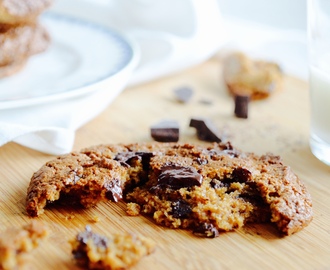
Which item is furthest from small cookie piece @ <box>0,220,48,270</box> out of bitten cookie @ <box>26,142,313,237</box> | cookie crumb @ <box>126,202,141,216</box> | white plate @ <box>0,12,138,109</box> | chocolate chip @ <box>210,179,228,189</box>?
white plate @ <box>0,12,138,109</box>

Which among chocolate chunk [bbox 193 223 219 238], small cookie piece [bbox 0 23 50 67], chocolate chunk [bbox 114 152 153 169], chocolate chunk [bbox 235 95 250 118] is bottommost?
chocolate chunk [bbox 235 95 250 118]

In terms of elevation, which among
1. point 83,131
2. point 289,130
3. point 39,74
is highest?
point 39,74

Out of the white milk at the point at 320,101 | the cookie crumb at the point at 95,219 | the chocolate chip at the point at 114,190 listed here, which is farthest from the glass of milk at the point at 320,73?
the cookie crumb at the point at 95,219

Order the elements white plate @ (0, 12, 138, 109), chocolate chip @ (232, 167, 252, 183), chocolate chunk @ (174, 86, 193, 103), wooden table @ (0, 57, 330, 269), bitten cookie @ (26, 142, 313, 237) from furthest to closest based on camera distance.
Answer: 1. chocolate chunk @ (174, 86, 193, 103)
2. white plate @ (0, 12, 138, 109)
3. chocolate chip @ (232, 167, 252, 183)
4. bitten cookie @ (26, 142, 313, 237)
5. wooden table @ (0, 57, 330, 269)

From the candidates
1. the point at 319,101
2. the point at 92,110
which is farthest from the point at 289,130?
the point at 92,110

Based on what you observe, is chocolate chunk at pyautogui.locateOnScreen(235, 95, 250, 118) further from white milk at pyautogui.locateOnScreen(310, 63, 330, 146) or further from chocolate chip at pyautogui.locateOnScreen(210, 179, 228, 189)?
chocolate chip at pyautogui.locateOnScreen(210, 179, 228, 189)

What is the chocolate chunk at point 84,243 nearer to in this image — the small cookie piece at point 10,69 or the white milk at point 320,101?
the white milk at point 320,101

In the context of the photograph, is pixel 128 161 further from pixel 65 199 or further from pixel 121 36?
pixel 121 36
